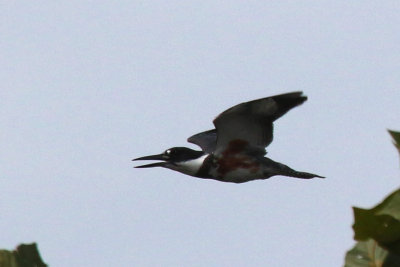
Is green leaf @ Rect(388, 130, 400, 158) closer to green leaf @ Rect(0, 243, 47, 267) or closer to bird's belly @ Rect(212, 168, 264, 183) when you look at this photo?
green leaf @ Rect(0, 243, 47, 267)

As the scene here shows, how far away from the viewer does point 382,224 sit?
4586mm

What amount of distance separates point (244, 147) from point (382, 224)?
775cm

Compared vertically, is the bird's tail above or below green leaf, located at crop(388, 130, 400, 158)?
above

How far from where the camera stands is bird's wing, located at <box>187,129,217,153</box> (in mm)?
13523

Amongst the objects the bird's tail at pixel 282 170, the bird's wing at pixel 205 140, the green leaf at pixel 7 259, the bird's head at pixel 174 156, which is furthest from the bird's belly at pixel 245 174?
the green leaf at pixel 7 259

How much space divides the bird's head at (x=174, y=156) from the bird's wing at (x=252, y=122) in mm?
425

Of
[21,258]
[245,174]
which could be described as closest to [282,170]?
[245,174]

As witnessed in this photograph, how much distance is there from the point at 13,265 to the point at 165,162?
310 inches

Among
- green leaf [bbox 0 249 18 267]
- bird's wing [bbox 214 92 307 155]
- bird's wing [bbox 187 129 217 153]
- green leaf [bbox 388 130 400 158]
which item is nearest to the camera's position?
green leaf [bbox 388 130 400 158]

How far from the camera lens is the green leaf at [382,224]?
4.45m

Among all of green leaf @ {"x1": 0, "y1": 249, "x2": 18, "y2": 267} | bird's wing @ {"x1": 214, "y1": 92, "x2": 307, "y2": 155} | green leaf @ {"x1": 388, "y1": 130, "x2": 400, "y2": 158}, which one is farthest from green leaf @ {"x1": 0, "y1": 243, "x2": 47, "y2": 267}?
bird's wing @ {"x1": 214, "y1": 92, "x2": 307, "y2": 155}

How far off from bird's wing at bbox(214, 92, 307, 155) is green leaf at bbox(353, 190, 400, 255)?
6.83m

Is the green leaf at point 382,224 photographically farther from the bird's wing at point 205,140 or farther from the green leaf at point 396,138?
the bird's wing at point 205,140

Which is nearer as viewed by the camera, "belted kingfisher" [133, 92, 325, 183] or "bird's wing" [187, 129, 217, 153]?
"belted kingfisher" [133, 92, 325, 183]
